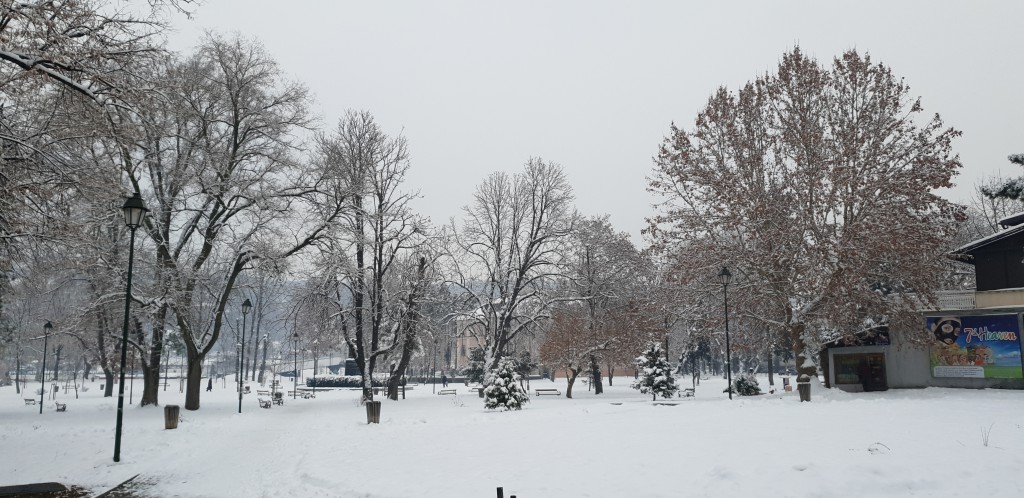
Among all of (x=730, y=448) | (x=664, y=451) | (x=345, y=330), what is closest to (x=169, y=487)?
(x=664, y=451)

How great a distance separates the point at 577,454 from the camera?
502 inches

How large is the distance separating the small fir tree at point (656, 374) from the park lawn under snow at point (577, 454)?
1047cm

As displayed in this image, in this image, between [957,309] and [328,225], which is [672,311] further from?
[328,225]

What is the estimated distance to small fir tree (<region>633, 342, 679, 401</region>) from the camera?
31859 mm

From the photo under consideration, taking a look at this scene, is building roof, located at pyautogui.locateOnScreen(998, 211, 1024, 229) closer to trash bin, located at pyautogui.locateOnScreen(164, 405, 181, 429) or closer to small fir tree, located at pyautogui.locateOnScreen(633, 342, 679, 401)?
small fir tree, located at pyautogui.locateOnScreen(633, 342, 679, 401)

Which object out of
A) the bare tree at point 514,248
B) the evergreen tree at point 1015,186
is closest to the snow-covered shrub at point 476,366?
the bare tree at point 514,248

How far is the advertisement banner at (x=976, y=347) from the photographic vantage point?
83.1ft

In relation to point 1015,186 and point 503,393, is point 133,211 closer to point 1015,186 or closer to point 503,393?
point 503,393

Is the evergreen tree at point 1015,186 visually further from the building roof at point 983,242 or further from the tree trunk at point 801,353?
the tree trunk at point 801,353

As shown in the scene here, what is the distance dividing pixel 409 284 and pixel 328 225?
27.0 feet

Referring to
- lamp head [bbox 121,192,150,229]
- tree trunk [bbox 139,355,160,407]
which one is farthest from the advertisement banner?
tree trunk [bbox 139,355,160,407]

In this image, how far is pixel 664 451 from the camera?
1219 cm

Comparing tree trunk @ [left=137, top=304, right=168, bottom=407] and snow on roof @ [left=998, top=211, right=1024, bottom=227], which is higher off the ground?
snow on roof @ [left=998, top=211, right=1024, bottom=227]

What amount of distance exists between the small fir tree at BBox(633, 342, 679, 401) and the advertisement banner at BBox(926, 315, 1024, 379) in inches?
470
